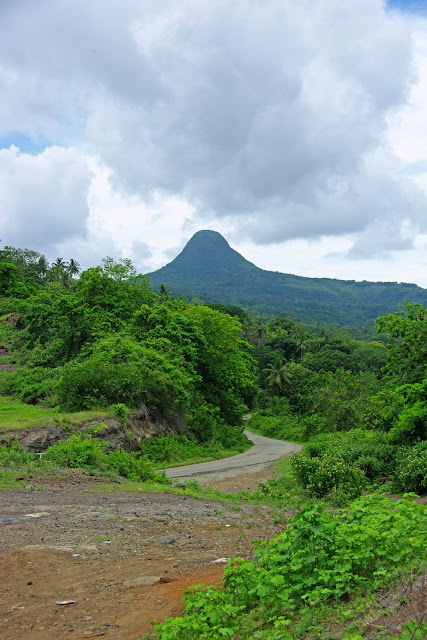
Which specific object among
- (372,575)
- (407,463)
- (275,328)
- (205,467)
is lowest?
(205,467)

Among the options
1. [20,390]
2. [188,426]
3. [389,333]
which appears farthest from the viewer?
[188,426]

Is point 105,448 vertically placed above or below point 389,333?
below

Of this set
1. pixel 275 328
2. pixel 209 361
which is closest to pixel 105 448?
pixel 209 361

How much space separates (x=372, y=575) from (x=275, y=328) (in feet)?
313

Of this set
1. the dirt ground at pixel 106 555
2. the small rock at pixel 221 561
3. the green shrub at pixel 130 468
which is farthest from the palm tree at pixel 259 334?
the small rock at pixel 221 561

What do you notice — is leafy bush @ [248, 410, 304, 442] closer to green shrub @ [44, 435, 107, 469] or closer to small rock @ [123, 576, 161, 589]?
green shrub @ [44, 435, 107, 469]

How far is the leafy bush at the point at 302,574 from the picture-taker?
13.3 feet

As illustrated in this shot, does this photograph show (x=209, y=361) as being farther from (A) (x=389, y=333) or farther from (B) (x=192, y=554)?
(B) (x=192, y=554)

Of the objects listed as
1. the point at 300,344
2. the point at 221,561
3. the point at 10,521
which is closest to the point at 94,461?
the point at 10,521

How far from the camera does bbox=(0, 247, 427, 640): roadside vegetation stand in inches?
166

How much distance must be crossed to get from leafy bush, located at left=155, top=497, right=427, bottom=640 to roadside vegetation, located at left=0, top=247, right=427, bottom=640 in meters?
0.02

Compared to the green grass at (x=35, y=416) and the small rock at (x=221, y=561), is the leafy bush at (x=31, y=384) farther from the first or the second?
the small rock at (x=221, y=561)

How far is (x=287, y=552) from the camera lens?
475 cm

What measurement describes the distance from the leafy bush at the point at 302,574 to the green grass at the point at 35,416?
639 inches
